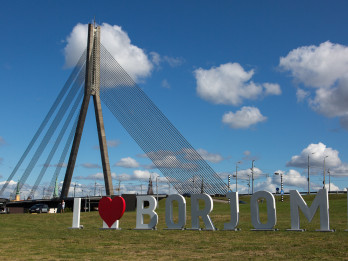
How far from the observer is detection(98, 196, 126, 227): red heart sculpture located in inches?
906

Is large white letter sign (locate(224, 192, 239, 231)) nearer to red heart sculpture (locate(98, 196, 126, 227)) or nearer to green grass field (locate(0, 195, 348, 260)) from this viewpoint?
green grass field (locate(0, 195, 348, 260))

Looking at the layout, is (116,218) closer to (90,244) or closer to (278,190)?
(90,244)

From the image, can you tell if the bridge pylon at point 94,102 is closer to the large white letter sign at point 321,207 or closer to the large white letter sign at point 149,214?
the large white letter sign at point 149,214

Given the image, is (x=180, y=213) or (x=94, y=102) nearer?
(x=180, y=213)

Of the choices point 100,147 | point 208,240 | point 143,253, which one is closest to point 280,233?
point 208,240

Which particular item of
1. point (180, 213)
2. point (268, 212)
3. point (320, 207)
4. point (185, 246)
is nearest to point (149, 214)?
point (180, 213)

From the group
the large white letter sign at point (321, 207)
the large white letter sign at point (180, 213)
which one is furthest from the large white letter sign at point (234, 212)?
the large white letter sign at point (321, 207)

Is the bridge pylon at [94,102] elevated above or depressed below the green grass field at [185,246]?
above

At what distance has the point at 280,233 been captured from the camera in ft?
64.5

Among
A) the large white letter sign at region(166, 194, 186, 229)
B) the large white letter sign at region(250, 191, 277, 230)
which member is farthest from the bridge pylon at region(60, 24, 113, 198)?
the large white letter sign at region(250, 191, 277, 230)

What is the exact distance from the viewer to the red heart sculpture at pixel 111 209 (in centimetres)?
2300

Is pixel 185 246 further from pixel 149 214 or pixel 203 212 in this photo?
pixel 149 214

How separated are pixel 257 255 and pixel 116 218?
1125cm

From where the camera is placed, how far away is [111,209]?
23.4 m
